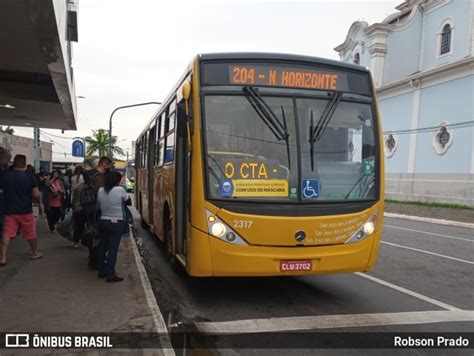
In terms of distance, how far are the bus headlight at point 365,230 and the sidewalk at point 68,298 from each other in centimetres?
281

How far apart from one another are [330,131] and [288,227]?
4.69 ft

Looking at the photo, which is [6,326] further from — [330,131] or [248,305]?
[330,131]

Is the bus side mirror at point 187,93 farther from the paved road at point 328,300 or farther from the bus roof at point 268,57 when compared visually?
the paved road at point 328,300

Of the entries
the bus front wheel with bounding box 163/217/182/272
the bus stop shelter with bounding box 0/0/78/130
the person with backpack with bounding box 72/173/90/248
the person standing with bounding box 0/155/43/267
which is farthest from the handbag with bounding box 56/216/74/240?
the bus stop shelter with bounding box 0/0/78/130

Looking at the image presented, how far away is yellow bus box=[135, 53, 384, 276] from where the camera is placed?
18.9ft

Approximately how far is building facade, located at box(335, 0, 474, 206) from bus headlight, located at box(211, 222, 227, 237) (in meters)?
22.6

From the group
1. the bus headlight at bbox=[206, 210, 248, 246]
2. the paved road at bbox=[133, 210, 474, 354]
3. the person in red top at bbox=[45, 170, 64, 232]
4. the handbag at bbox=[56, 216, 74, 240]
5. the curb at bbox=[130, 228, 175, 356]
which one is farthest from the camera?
the person in red top at bbox=[45, 170, 64, 232]

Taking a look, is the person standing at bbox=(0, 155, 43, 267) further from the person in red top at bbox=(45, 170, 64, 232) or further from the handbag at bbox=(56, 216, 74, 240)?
the person in red top at bbox=(45, 170, 64, 232)

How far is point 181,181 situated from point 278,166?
1623 mm

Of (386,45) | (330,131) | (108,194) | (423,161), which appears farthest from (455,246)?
(386,45)

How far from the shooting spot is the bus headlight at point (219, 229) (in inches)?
225

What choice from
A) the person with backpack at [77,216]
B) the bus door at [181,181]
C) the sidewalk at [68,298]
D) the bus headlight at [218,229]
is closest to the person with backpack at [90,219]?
the sidewalk at [68,298]

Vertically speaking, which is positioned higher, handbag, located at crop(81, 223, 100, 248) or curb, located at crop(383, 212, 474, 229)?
handbag, located at crop(81, 223, 100, 248)

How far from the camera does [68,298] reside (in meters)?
6.05
